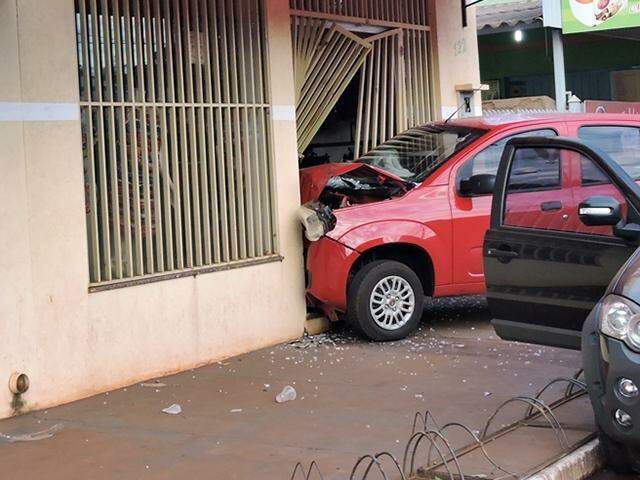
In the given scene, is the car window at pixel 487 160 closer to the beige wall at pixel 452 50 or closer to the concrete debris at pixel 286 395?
the beige wall at pixel 452 50

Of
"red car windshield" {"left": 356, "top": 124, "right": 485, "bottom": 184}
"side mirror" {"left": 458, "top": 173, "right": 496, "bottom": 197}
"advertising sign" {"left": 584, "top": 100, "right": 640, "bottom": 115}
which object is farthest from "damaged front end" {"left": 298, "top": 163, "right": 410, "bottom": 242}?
"advertising sign" {"left": 584, "top": 100, "right": 640, "bottom": 115}

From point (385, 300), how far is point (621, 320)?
3.86 metres

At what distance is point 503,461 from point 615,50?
50.1ft

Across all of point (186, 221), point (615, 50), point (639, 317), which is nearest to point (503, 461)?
point (639, 317)

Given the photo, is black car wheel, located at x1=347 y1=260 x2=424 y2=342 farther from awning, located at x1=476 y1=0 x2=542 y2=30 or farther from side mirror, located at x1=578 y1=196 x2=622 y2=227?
awning, located at x1=476 y1=0 x2=542 y2=30

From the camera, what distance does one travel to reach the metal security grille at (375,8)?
9.39m

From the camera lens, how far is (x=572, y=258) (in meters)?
5.61

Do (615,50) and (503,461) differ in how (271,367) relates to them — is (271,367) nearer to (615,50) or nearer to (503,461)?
(503,461)

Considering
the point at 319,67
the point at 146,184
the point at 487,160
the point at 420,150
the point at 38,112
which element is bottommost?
the point at 146,184

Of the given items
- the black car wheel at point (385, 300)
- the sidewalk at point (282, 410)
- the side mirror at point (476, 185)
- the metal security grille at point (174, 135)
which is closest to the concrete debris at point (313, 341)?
the sidewalk at point (282, 410)

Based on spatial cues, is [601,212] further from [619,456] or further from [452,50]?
[452,50]

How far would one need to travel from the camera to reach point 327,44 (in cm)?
971

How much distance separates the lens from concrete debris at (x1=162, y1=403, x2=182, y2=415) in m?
6.41

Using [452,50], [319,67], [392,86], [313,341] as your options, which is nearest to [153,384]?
[313,341]
